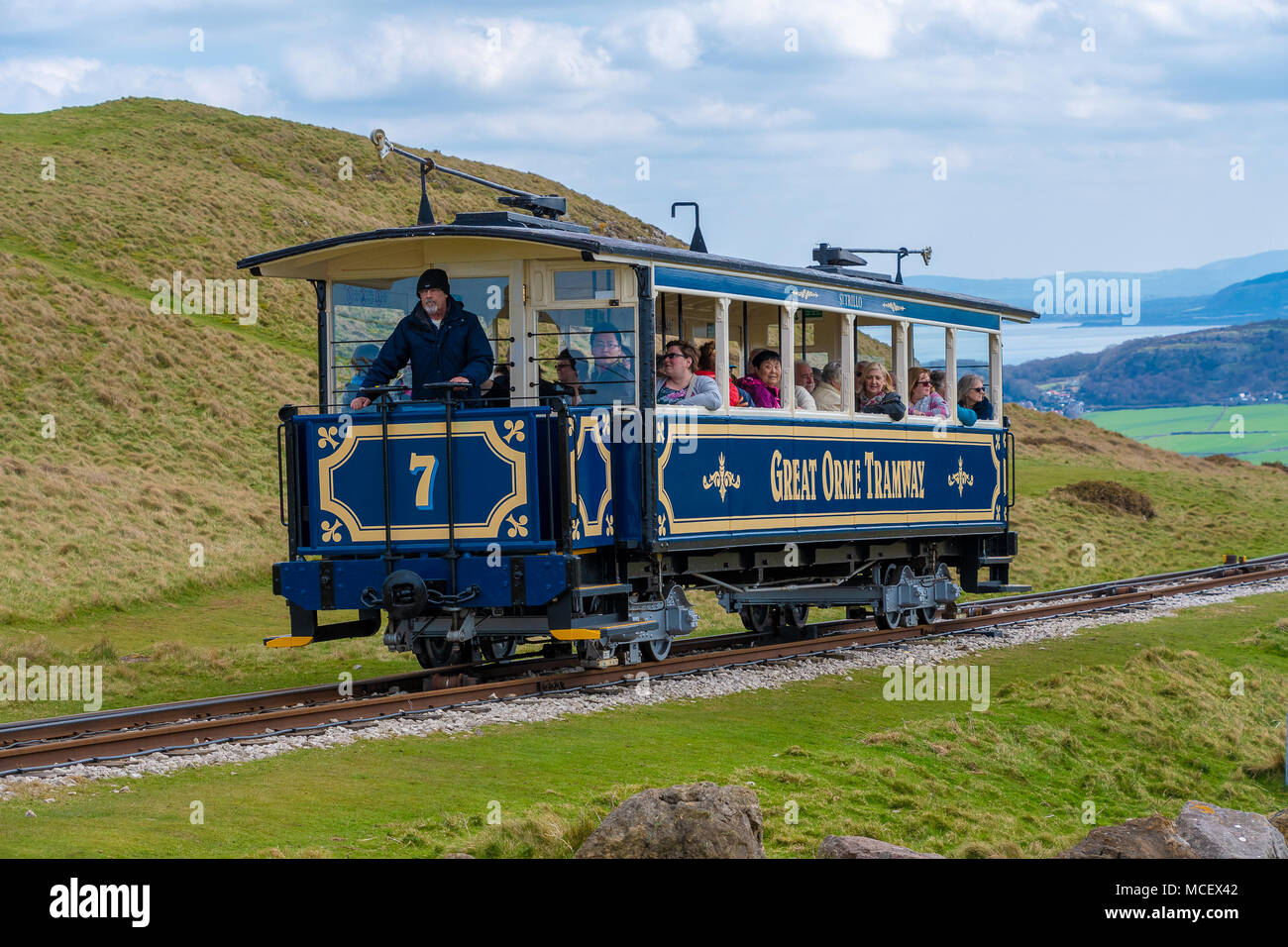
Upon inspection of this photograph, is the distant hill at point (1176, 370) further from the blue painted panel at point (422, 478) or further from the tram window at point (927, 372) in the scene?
the blue painted panel at point (422, 478)

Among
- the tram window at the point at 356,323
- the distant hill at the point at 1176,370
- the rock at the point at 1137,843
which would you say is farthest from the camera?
the distant hill at the point at 1176,370

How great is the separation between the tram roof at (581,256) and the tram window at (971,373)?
3.02m

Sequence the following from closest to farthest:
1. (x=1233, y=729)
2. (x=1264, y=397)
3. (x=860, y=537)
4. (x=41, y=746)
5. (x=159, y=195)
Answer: (x=41, y=746) → (x=1233, y=729) → (x=860, y=537) → (x=159, y=195) → (x=1264, y=397)

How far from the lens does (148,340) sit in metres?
41.2

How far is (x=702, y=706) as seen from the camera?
42.6ft

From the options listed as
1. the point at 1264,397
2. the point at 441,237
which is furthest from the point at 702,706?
the point at 1264,397

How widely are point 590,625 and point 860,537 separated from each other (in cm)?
460

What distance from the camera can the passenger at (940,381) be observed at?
19125 millimetres

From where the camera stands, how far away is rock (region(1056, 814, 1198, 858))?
7.03 metres

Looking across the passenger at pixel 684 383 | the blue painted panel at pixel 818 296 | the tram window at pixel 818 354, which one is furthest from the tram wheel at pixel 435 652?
the tram window at pixel 818 354
